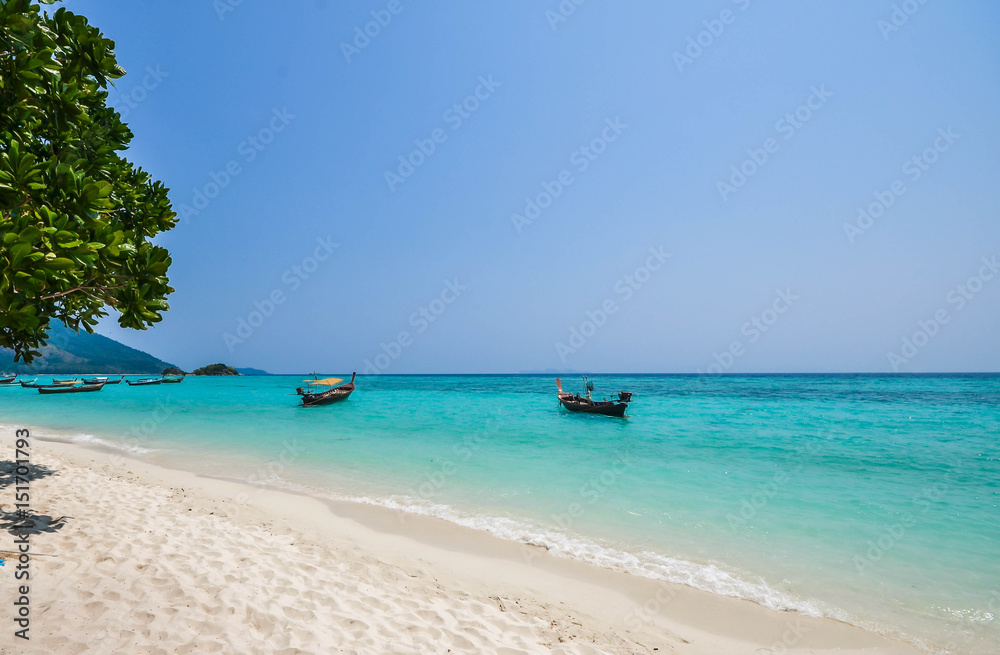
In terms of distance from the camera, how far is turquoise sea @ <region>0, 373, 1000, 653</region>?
272 inches

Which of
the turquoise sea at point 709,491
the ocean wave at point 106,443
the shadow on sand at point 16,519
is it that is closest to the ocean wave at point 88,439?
the ocean wave at point 106,443

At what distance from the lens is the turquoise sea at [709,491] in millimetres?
6902

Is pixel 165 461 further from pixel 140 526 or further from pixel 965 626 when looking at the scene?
pixel 965 626

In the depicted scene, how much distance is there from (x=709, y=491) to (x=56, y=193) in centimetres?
1489

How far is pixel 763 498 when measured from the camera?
11.5m

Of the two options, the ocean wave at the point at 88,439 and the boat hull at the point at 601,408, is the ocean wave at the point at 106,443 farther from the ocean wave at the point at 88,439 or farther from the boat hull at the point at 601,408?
the boat hull at the point at 601,408

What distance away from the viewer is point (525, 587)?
631 centimetres

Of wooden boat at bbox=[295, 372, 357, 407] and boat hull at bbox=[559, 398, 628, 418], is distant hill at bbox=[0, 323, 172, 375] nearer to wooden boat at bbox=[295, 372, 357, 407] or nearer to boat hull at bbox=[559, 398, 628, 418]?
wooden boat at bbox=[295, 372, 357, 407]

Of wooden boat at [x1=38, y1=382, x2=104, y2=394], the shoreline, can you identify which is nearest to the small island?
wooden boat at [x1=38, y1=382, x2=104, y2=394]

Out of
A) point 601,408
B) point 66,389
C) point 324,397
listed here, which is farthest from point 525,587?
point 66,389

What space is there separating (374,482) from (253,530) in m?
4.96

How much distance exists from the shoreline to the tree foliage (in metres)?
3.29

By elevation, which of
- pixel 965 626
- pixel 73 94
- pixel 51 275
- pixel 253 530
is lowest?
pixel 965 626

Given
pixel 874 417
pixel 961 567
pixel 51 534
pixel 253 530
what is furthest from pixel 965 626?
pixel 874 417
